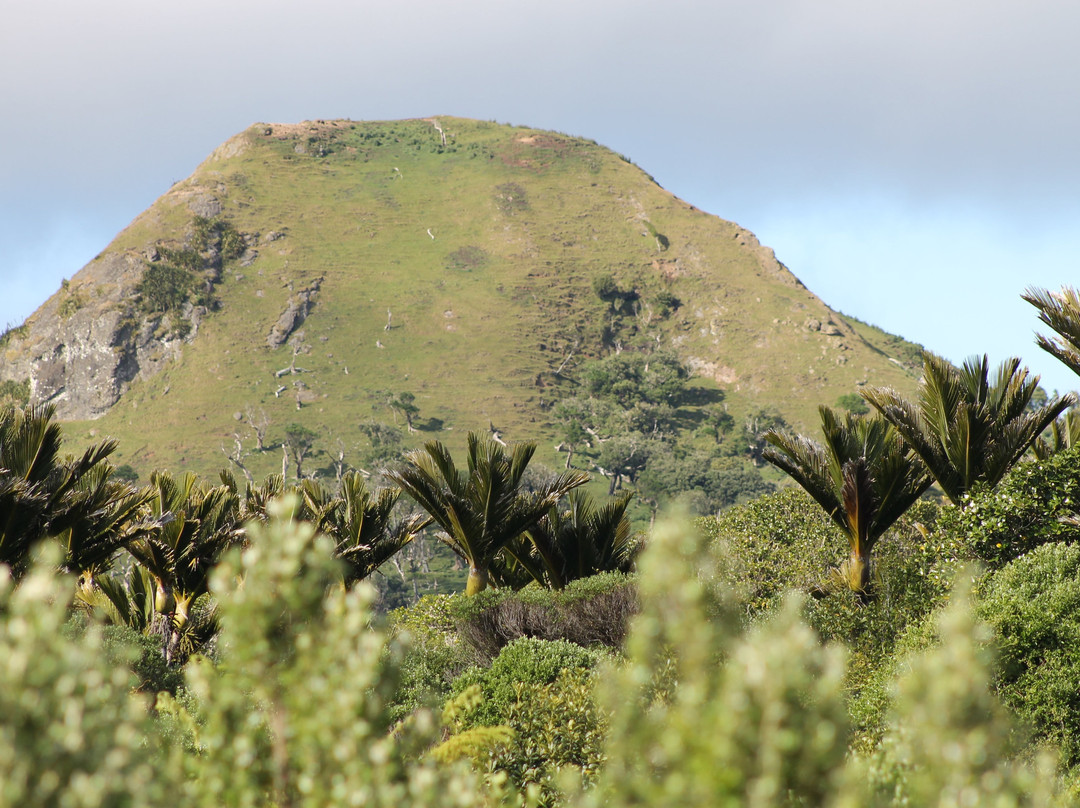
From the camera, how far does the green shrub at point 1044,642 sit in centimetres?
820

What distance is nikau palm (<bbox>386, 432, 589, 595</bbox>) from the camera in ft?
44.5

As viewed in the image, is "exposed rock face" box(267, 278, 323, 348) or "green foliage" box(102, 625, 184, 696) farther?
"exposed rock face" box(267, 278, 323, 348)

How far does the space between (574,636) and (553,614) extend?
18.9 inches

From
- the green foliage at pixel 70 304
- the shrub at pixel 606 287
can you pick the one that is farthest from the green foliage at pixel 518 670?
the green foliage at pixel 70 304

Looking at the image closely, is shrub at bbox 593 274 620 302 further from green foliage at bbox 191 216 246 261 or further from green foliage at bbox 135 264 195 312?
green foliage at bbox 135 264 195 312

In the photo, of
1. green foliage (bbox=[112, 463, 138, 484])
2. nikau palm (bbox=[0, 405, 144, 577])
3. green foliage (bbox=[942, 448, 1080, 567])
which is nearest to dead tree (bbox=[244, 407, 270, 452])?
green foliage (bbox=[112, 463, 138, 484])

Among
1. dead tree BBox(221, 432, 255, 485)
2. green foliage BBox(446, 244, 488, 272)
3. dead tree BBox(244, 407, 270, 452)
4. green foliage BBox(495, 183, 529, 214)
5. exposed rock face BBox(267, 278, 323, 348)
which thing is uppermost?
green foliage BBox(495, 183, 529, 214)

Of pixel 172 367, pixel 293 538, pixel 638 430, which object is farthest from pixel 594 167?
pixel 293 538

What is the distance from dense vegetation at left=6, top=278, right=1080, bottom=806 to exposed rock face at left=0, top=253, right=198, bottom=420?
8206 centimetres

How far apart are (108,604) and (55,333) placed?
295ft

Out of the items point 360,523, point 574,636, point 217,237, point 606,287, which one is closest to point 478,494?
point 360,523

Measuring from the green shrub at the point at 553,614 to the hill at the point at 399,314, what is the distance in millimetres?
62634

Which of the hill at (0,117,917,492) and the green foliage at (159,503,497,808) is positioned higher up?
the hill at (0,117,917,492)

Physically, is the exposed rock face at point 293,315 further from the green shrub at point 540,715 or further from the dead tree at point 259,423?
the green shrub at point 540,715
